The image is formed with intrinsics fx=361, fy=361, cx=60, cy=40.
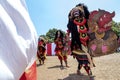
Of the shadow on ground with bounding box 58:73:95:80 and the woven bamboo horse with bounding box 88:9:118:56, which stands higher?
the woven bamboo horse with bounding box 88:9:118:56

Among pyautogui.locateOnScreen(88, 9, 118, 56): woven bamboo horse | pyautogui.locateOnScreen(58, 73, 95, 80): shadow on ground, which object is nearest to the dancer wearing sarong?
pyautogui.locateOnScreen(58, 73, 95, 80): shadow on ground

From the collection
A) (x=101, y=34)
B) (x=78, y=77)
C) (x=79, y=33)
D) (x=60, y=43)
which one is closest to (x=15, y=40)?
(x=79, y=33)

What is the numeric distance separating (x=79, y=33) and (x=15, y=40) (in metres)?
8.50

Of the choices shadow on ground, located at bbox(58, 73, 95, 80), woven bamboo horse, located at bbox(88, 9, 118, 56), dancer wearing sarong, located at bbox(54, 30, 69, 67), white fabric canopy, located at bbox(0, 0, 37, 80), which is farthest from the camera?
dancer wearing sarong, located at bbox(54, 30, 69, 67)

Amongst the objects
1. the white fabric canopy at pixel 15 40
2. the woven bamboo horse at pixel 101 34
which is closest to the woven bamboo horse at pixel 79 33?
the woven bamboo horse at pixel 101 34

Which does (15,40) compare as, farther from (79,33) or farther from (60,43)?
(60,43)

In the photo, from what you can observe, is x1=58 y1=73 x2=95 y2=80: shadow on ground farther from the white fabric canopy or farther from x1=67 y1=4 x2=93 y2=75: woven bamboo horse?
the white fabric canopy

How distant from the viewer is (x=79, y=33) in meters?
9.72

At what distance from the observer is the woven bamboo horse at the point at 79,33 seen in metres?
9.75

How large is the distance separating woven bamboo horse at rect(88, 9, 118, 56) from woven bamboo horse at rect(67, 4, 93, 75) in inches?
7.4

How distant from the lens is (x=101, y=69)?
11.9m

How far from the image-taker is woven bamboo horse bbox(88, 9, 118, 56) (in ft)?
31.7

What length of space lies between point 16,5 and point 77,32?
8423 millimetres

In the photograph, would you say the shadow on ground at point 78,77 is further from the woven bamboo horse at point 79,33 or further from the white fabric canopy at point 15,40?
the white fabric canopy at point 15,40
